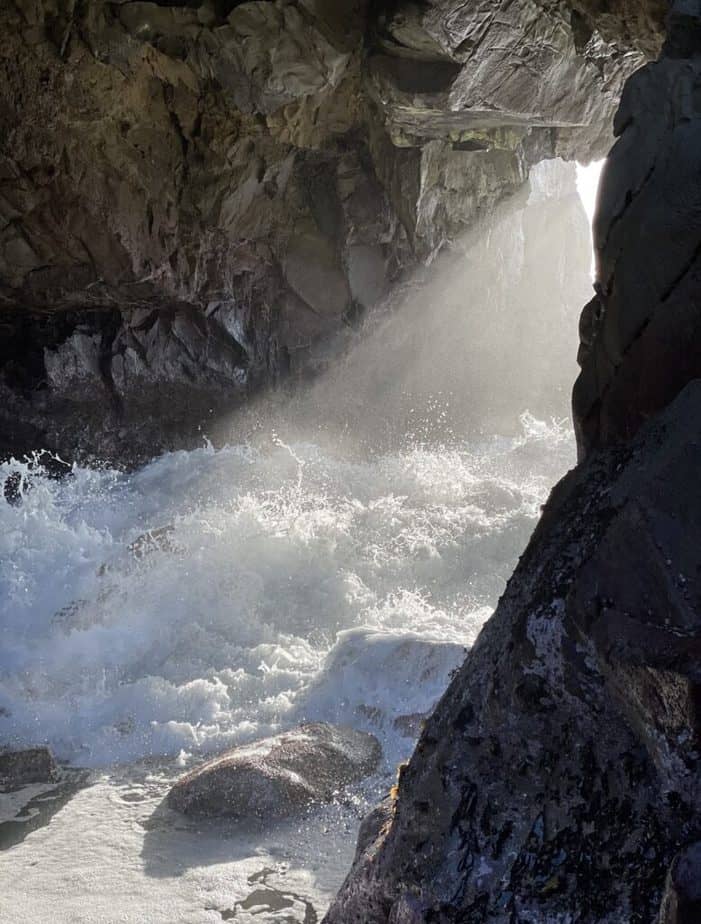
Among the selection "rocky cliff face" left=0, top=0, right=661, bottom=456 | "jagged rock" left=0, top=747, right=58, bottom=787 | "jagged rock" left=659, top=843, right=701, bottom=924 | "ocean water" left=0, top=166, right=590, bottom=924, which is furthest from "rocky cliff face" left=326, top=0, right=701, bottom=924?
"rocky cliff face" left=0, top=0, right=661, bottom=456

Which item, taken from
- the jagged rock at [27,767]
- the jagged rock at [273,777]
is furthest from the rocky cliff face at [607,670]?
the jagged rock at [27,767]

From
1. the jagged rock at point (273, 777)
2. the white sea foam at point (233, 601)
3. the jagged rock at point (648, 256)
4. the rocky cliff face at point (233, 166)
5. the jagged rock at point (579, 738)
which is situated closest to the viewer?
the jagged rock at point (579, 738)

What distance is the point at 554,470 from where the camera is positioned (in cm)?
1411

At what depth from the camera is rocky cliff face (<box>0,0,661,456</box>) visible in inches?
356

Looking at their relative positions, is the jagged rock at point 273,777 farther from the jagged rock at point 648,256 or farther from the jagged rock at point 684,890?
the jagged rock at point 684,890

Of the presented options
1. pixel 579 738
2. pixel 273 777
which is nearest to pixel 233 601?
pixel 273 777

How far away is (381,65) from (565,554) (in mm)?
8608

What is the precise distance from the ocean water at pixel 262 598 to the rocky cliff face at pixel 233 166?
3.69 feet

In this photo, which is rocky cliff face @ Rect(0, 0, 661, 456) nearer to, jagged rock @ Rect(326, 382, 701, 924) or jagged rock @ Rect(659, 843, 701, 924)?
jagged rock @ Rect(326, 382, 701, 924)

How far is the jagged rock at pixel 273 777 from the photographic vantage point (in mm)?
4121

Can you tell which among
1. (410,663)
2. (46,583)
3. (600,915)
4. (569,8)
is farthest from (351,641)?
(569,8)

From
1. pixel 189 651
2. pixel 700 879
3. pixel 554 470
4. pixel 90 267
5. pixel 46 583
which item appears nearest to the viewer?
pixel 700 879

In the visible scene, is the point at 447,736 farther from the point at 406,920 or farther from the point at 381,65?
the point at 381,65

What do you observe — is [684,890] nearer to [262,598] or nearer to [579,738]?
[579,738]
